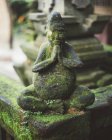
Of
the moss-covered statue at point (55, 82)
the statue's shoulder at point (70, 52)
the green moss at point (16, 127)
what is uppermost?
the statue's shoulder at point (70, 52)

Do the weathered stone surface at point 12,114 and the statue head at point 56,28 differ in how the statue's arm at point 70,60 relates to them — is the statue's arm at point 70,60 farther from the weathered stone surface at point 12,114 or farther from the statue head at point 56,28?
the weathered stone surface at point 12,114

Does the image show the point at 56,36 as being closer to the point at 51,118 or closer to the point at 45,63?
the point at 45,63

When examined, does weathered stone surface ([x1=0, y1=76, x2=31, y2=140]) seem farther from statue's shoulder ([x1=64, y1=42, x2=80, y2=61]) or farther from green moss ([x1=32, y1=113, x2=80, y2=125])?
statue's shoulder ([x1=64, y1=42, x2=80, y2=61])

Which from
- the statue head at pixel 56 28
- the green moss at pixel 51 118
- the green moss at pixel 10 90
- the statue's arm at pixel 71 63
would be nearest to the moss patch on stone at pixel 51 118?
the green moss at pixel 51 118

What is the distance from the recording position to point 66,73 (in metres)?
3.35

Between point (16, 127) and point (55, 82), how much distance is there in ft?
2.10

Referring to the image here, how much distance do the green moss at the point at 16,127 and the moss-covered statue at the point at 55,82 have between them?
0.24m

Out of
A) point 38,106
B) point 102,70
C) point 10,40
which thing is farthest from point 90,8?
point 10,40

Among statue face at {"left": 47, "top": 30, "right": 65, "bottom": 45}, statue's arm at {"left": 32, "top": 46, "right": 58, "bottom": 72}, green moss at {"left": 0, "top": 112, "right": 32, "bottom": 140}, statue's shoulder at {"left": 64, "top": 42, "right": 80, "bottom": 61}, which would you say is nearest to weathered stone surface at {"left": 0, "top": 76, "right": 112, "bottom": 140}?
green moss at {"left": 0, "top": 112, "right": 32, "bottom": 140}

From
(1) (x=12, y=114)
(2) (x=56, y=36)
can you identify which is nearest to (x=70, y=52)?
(2) (x=56, y=36)

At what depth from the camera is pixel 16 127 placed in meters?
3.48

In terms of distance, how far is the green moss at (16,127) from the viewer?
10.9 feet

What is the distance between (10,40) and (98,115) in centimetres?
665

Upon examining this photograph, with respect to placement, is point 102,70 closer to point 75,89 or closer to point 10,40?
point 75,89
